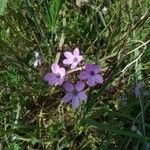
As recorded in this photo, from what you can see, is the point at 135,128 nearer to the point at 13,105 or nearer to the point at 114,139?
the point at 114,139

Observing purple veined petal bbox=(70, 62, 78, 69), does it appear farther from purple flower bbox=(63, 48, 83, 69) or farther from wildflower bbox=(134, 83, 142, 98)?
wildflower bbox=(134, 83, 142, 98)

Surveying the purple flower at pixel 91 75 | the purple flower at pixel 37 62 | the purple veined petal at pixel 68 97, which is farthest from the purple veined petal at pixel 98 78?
the purple flower at pixel 37 62

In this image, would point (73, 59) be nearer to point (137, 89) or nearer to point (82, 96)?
point (82, 96)

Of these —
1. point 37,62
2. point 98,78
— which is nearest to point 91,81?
point 98,78

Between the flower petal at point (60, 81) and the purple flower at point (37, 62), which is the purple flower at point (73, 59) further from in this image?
the purple flower at point (37, 62)

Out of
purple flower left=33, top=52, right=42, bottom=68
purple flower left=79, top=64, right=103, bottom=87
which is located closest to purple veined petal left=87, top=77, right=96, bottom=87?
purple flower left=79, top=64, right=103, bottom=87
